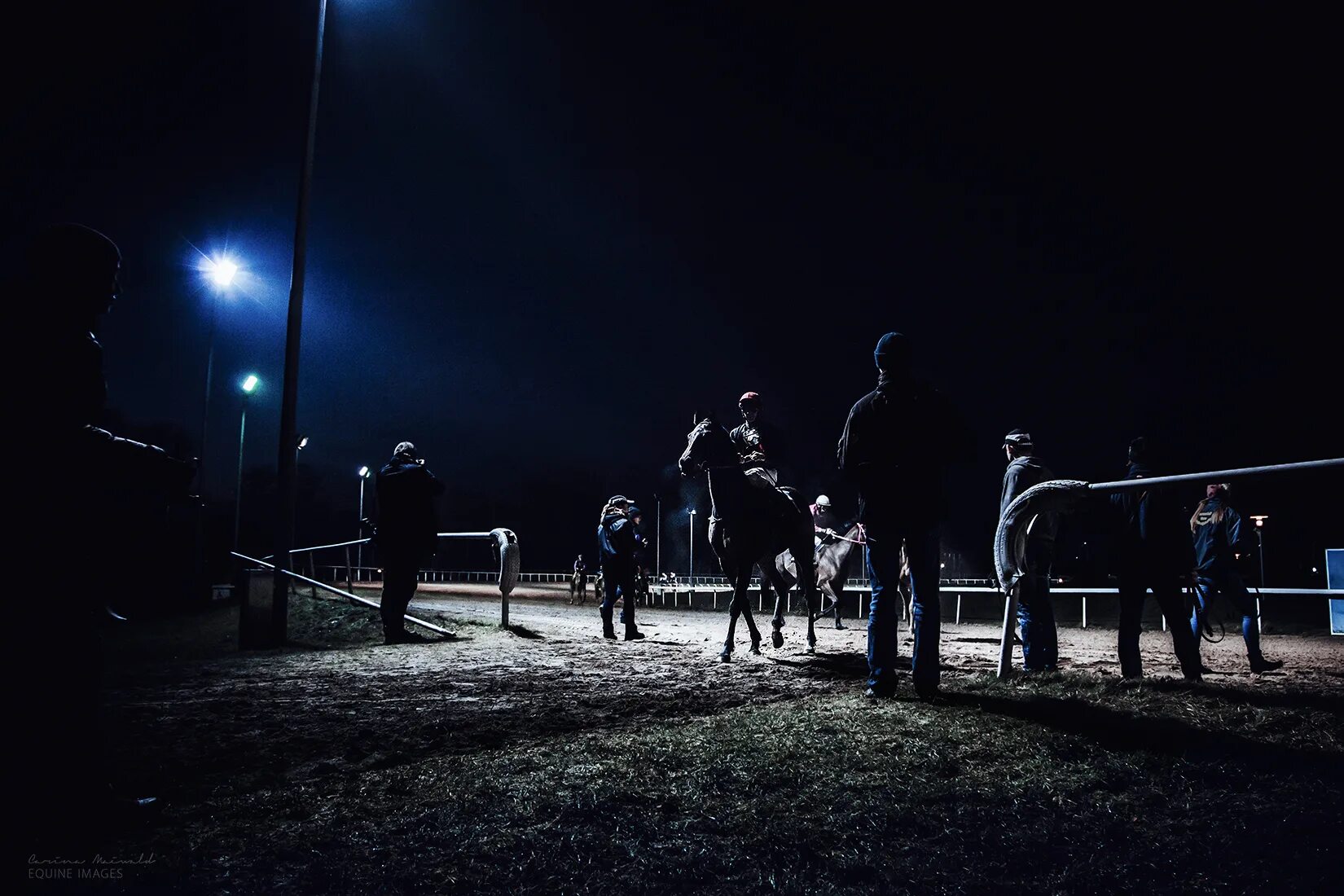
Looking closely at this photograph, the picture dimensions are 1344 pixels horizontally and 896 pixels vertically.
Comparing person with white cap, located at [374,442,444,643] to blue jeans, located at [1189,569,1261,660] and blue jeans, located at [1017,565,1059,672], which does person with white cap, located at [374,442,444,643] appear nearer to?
blue jeans, located at [1017,565,1059,672]

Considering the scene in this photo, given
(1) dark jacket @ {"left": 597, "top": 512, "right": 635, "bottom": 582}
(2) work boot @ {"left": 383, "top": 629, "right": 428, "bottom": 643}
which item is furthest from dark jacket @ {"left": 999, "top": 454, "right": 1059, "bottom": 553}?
(2) work boot @ {"left": 383, "top": 629, "right": 428, "bottom": 643}

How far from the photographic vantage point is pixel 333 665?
6211 millimetres

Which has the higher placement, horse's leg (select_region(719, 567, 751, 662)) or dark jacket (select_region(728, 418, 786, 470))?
dark jacket (select_region(728, 418, 786, 470))

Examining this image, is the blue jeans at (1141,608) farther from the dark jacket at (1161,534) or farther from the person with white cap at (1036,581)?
the person with white cap at (1036,581)

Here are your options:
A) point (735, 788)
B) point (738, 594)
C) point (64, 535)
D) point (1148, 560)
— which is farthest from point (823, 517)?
point (64, 535)

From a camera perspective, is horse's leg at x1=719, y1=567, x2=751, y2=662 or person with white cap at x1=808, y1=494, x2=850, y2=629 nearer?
horse's leg at x1=719, y1=567, x2=751, y2=662

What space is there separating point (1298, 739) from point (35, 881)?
4.54 m

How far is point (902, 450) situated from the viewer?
479cm

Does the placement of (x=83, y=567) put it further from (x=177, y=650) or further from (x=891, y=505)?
(x=177, y=650)

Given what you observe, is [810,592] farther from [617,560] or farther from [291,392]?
[291,392]

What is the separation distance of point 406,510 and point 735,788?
6.97 meters

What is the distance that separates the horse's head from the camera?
24.5 feet

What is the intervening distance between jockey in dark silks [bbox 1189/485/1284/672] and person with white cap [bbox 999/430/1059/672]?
2.01 metres

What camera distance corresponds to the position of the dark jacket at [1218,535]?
728 cm
